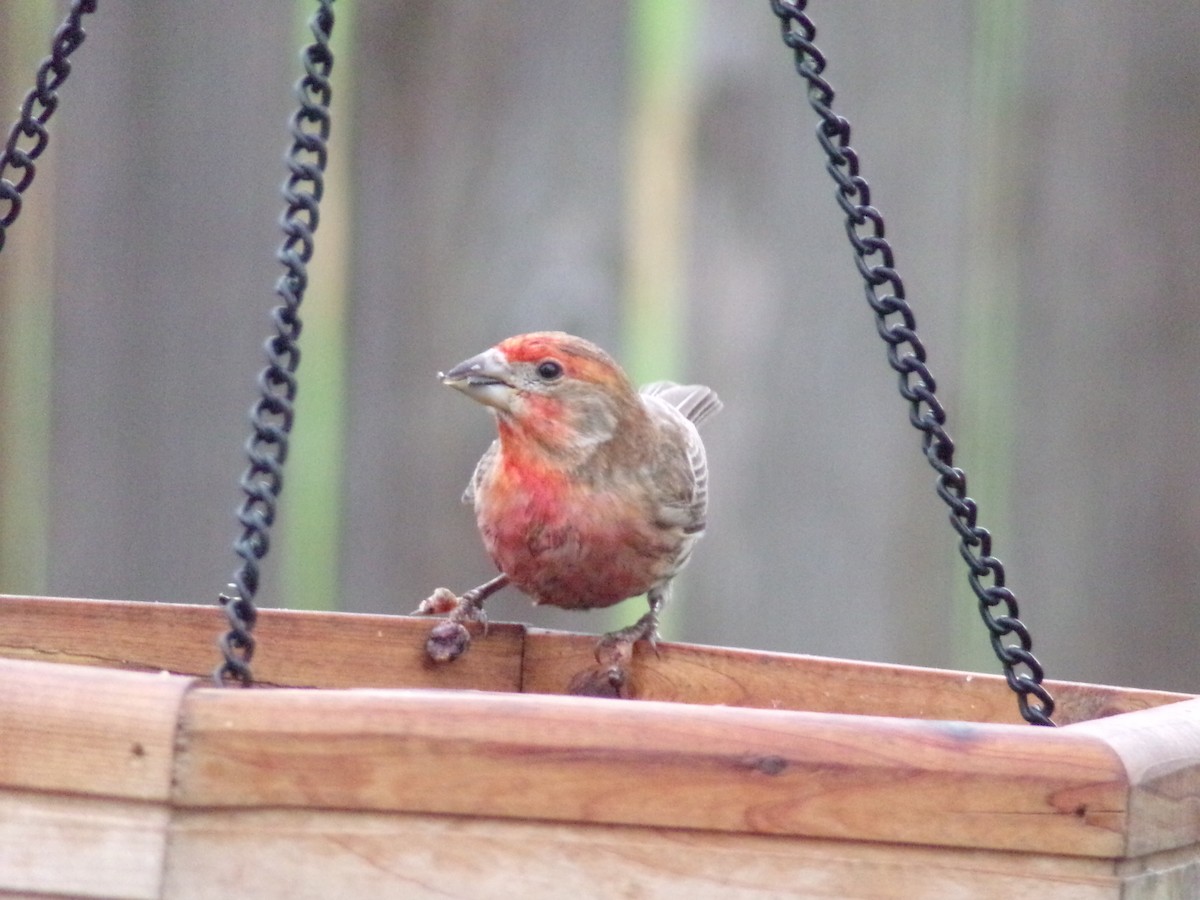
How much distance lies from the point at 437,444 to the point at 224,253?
0.62 metres

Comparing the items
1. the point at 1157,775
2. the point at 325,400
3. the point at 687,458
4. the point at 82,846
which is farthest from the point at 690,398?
the point at 82,846

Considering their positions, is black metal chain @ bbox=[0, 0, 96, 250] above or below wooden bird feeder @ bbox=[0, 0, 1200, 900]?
above

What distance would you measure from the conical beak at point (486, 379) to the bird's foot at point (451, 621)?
0.37m

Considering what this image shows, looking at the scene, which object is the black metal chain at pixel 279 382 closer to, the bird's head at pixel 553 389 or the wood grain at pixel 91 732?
the wood grain at pixel 91 732

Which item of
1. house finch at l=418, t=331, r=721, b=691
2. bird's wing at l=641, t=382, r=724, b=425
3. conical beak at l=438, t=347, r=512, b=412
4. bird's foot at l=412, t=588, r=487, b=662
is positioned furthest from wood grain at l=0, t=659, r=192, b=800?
bird's wing at l=641, t=382, r=724, b=425

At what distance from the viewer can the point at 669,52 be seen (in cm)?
362

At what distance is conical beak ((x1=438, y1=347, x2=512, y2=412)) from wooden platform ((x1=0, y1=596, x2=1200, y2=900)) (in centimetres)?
143

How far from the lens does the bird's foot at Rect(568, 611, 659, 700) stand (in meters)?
2.87

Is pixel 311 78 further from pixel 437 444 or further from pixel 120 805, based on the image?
pixel 437 444

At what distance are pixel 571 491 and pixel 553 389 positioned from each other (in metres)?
0.20

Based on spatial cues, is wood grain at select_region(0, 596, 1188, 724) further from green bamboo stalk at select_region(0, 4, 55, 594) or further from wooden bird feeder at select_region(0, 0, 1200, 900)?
green bamboo stalk at select_region(0, 4, 55, 594)

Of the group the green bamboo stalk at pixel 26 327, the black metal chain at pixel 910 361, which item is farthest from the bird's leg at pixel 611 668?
the green bamboo stalk at pixel 26 327

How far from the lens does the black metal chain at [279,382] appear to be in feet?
6.23

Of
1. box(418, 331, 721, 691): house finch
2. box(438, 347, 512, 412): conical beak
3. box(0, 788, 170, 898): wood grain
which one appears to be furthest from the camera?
box(418, 331, 721, 691): house finch
